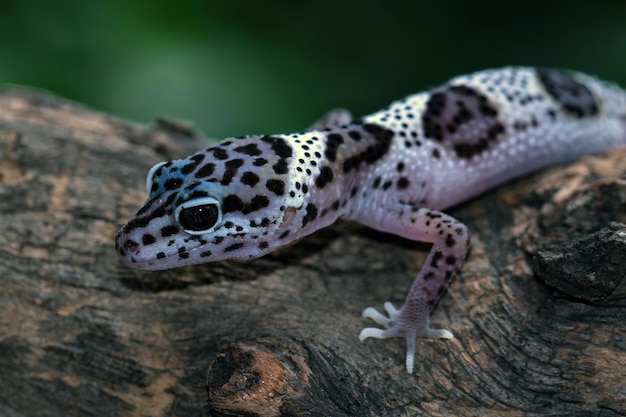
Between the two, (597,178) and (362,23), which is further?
(362,23)

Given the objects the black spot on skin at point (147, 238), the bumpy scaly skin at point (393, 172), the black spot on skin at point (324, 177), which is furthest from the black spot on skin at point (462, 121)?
the black spot on skin at point (147, 238)

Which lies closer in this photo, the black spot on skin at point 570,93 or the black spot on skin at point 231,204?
the black spot on skin at point 231,204

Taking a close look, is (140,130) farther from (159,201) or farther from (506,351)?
(506,351)

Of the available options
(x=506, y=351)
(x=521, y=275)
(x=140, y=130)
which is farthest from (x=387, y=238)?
(x=140, y=130)

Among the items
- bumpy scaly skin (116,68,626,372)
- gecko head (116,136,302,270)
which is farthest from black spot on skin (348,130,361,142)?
gecko head (116,136,302,270)

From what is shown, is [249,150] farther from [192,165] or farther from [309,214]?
[309,214]

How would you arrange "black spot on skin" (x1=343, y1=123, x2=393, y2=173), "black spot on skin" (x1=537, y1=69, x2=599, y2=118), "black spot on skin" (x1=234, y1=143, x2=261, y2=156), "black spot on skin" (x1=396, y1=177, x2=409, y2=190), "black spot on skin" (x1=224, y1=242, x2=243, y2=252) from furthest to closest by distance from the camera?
"black spot on skin" (x1=537, y1=69, x2=599, y2=118), "black spot on skin" (x1=396, y1=177, x2=409, y2=190), "black spot on skin" (x1=343, y1=123, x2=393, y2=173), "black spot on skin" (x1=234, y1=143, x2=261, y2=156), "black spot on skin" (x1=224, y1=242, x2=243, y2=252)

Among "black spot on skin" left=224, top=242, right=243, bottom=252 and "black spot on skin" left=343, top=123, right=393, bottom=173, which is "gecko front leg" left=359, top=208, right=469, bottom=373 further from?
"black spot on skin" left=224, top=242, right=243, bottom=252

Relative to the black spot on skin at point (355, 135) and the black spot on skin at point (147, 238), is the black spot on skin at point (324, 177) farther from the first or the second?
the black spot on skin at point (147, 238)
